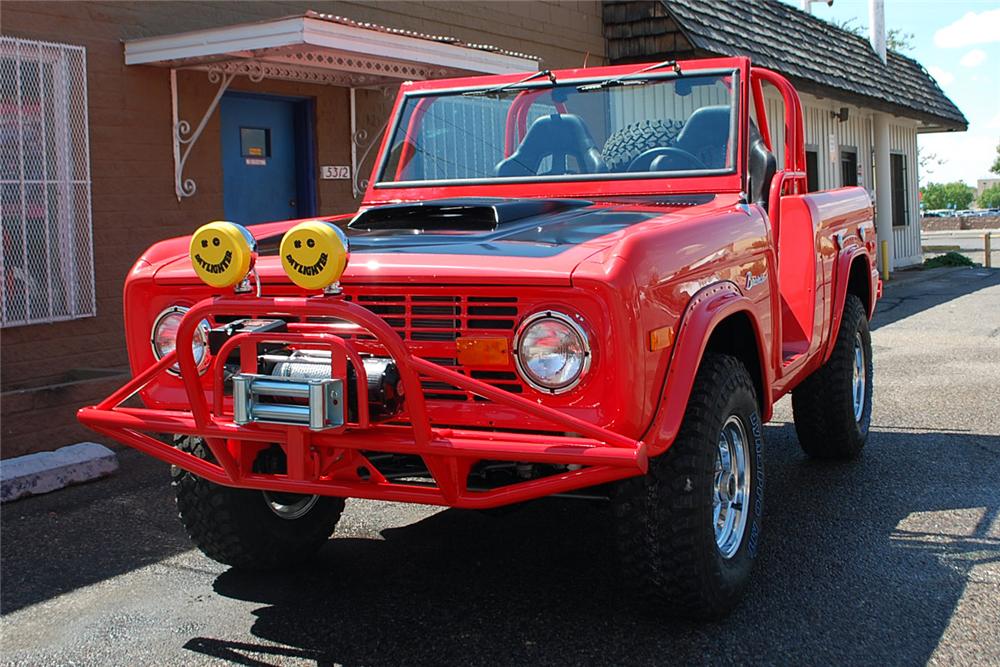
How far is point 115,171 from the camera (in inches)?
303

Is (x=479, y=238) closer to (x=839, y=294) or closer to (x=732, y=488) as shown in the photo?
(x=732, y=488)

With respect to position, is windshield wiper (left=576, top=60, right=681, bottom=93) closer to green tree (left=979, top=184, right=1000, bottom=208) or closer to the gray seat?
the gray seat

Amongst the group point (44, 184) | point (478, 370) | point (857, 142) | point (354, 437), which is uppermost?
point (857, 142)

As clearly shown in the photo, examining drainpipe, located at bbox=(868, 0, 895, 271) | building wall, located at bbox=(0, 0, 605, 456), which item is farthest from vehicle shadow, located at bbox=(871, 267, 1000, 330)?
building wall, located at bbox=(0, 0, 605, 456)

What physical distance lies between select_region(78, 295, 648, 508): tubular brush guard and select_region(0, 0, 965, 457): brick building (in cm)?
321

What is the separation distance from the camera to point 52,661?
3611 millimetres

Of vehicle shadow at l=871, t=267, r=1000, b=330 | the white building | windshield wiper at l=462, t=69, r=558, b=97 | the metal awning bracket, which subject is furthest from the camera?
vehicle shadow at l=871, t=267, r=1000, b=330

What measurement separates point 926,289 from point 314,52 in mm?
11622

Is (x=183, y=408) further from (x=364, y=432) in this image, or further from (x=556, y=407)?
(x=556, y=407)

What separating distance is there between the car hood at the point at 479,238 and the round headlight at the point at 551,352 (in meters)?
0.13

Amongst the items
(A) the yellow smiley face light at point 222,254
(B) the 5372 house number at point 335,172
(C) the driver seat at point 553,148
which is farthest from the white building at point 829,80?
(A) the yellow smiley face light at point 222,254

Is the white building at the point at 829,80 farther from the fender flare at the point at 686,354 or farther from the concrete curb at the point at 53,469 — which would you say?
the fender flare at the point at 686,354

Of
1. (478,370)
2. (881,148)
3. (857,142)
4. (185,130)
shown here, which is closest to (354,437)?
(478,370)

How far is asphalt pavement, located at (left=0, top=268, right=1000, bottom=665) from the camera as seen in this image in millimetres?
3562
